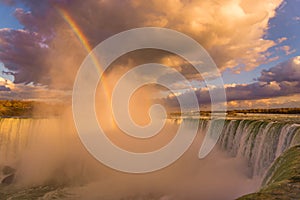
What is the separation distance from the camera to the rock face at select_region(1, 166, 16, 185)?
24914 mm

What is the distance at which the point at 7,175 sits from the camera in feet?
88.4

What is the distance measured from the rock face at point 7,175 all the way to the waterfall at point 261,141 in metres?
19.9

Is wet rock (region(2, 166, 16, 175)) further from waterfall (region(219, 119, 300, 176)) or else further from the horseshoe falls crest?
waterfall (region(219, 119, 300, 176))

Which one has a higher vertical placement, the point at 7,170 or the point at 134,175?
the point at 7,170

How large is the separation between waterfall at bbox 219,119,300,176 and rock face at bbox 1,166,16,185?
65.2ft

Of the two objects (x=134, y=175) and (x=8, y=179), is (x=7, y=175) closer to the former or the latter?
(x=8, y=179)

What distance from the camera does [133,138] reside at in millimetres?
32719

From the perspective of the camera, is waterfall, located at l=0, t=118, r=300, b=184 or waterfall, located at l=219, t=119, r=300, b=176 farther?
waterfall, located at l=0, t=118, r=300, b=184

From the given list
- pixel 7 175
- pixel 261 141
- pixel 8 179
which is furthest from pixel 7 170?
pixel 261 141

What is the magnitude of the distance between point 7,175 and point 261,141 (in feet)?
77.9

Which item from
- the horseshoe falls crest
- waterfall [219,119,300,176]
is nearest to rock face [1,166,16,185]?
the horseshoe falls crest

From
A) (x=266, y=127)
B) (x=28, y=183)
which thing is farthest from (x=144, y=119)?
(x=266, y=127)

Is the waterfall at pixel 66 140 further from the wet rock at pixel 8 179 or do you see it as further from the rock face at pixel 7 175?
the wet rock at pixel 8 179

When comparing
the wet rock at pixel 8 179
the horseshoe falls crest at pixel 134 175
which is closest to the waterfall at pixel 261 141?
the horseshoe falls crest at pixel 134 175
